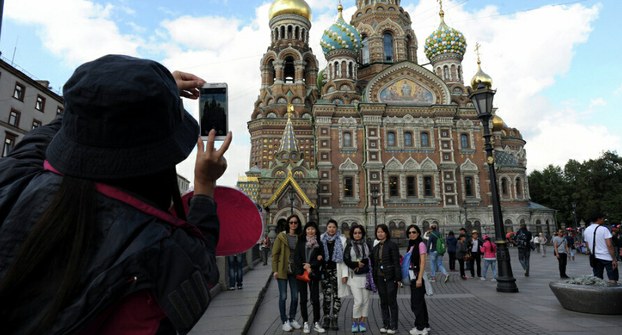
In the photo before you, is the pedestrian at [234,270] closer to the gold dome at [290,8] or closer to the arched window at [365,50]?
the gold dome at [290,8]

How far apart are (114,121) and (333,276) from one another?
19.8 feet

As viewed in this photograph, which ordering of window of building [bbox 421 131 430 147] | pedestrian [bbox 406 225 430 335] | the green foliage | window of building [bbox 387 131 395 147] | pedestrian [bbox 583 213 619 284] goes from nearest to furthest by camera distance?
pedestrian [bbox 406 225 430 335] < pedestrian [bbox 583 213 619 284] < window of building [bbox 387 131 395 147] < window of building [bbox 421 131 430 147] < the green foliage

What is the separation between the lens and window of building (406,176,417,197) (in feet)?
99.3

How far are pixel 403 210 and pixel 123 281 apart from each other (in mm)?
29448

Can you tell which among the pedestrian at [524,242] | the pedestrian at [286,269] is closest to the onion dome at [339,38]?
the pedestrian at [524,242]

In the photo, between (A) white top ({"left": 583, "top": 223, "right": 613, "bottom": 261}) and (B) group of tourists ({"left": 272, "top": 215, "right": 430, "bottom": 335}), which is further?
(A) white top ({"left": 583, "top": 223, "right": 613, "bottom": 261})

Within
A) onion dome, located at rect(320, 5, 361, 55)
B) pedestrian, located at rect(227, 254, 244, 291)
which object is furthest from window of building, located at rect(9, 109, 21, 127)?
pedestrian, located at rect(227, 254, 244, 291)

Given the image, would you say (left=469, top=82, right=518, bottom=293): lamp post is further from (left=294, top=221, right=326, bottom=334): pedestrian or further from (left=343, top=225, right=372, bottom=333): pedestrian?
(left=294, top=221, right=326, bottom=334): pedestrian

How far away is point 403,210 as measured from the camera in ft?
96.3

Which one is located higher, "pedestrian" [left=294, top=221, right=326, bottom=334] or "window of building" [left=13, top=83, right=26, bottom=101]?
"window of building" [left=13, top=83, right=26, bottom=101]

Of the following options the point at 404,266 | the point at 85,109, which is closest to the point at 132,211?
the point at 85,109

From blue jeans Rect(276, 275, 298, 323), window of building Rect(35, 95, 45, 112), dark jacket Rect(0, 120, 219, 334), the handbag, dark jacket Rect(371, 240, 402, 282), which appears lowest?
blue jeans Rect(276, 275, 298, 323)

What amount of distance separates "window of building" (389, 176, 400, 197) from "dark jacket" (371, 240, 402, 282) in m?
24.0

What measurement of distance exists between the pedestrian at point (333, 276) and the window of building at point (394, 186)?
23.9m
